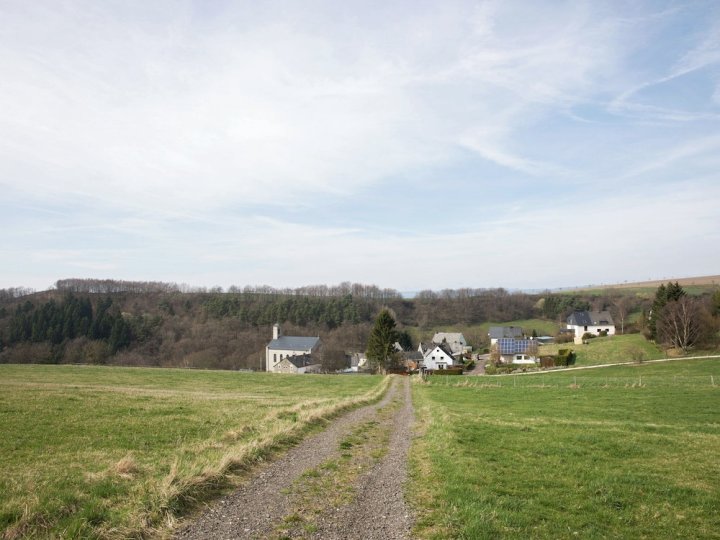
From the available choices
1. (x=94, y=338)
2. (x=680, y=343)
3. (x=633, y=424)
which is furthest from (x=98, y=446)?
(x=94, y=338)

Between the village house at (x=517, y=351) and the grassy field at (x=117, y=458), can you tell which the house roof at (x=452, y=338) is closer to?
the village house at (x=517, y=351)

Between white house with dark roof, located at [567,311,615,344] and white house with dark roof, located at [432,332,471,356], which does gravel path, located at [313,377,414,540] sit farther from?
white house with dark roof, located at [432,332,471,356]

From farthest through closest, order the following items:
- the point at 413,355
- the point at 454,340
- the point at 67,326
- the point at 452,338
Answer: the point at 67,326, the point at 452,338, the point at 454,340, the point at 413,355

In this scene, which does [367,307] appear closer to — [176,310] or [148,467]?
[176,310]

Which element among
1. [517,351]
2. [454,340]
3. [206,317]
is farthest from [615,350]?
[206,317]

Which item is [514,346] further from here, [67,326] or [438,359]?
[67,326]

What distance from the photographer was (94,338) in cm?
12612

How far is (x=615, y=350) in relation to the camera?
221 ft

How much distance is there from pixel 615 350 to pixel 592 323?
31.6m

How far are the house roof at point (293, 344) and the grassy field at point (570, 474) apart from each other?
9447cm

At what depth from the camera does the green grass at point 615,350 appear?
62875 mm

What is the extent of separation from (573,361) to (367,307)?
98.4 metres

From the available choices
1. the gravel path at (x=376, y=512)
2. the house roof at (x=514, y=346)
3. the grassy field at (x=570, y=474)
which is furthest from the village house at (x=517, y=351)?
the gravel path at (x=376, y=512)

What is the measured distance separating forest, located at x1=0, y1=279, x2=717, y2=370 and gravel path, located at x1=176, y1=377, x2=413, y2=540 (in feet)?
291
